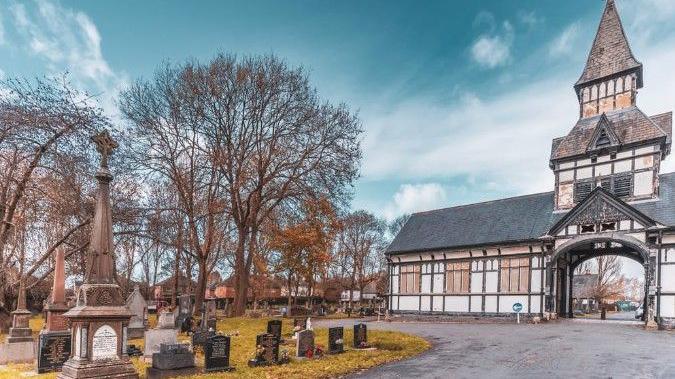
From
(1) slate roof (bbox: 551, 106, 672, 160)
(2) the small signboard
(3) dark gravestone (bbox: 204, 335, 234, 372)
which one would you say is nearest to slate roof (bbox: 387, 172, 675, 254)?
(1) slate roof (bbox: 551, 106, 672, 160)

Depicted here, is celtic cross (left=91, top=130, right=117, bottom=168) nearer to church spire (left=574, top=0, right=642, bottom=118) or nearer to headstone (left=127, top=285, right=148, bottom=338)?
headstone (left=127, top=285, right=148, bottom=338)

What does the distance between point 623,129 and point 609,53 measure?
17.8ft

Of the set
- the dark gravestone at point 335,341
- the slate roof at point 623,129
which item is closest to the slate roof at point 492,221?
the slate roof at point 623,129

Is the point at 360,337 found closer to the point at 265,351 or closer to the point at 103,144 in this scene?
the point at 265,351

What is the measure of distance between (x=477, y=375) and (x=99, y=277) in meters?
8.58

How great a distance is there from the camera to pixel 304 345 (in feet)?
44.8

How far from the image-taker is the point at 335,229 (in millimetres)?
34125

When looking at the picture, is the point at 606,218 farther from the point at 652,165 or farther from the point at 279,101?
the point at 279,101

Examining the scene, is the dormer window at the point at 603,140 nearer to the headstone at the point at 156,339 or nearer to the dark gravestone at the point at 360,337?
the dark gravestone at the point at 360,337

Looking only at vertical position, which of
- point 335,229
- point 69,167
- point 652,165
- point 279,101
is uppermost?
point 279,101

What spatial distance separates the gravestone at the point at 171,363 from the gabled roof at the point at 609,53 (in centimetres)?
2848

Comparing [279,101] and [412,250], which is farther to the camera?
[412,250]

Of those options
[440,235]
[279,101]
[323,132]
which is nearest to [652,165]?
[440,235]

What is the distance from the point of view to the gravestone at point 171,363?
10953 millimetres
